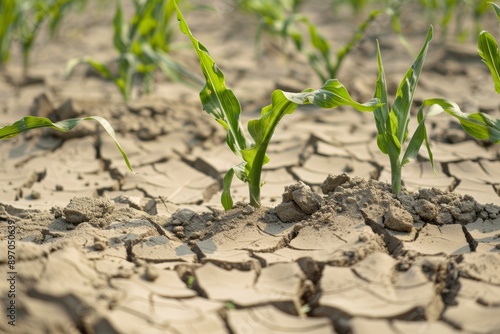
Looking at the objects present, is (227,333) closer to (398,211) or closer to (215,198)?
(398,211)

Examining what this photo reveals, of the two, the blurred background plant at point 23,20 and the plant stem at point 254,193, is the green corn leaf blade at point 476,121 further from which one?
the blurred background plant at point 23,20

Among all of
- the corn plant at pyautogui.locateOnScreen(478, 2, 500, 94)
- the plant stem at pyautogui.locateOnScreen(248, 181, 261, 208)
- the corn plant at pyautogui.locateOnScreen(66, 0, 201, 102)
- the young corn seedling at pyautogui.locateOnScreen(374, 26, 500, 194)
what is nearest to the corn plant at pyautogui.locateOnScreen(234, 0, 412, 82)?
the corn plant at pyautogui.locateOnScreen(66, 0, 201, 102)

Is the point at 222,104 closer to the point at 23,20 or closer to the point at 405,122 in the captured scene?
the point at 405,122

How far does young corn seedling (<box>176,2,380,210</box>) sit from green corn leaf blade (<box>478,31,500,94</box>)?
1.76ft

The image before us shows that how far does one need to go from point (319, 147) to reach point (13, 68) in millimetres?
2541

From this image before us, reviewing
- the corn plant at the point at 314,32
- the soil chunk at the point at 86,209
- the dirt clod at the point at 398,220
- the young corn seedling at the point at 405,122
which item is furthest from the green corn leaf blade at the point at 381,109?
the corn plant at the point at 314,32

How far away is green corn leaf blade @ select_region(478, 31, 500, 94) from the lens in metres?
2.66

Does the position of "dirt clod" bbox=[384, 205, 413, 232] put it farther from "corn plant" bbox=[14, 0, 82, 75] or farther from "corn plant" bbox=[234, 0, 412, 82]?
"corn plant" bbox=[14, 0, 82, 75]

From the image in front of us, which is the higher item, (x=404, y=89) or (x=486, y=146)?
(x=404, y=89)

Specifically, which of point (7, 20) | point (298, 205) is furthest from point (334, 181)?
point (7, 20)

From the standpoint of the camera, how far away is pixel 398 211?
2.46 meters

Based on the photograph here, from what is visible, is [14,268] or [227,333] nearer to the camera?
[227,333]

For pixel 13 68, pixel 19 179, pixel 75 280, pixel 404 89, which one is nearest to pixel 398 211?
pixel 404 89

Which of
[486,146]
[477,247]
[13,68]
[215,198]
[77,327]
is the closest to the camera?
[77,327]
